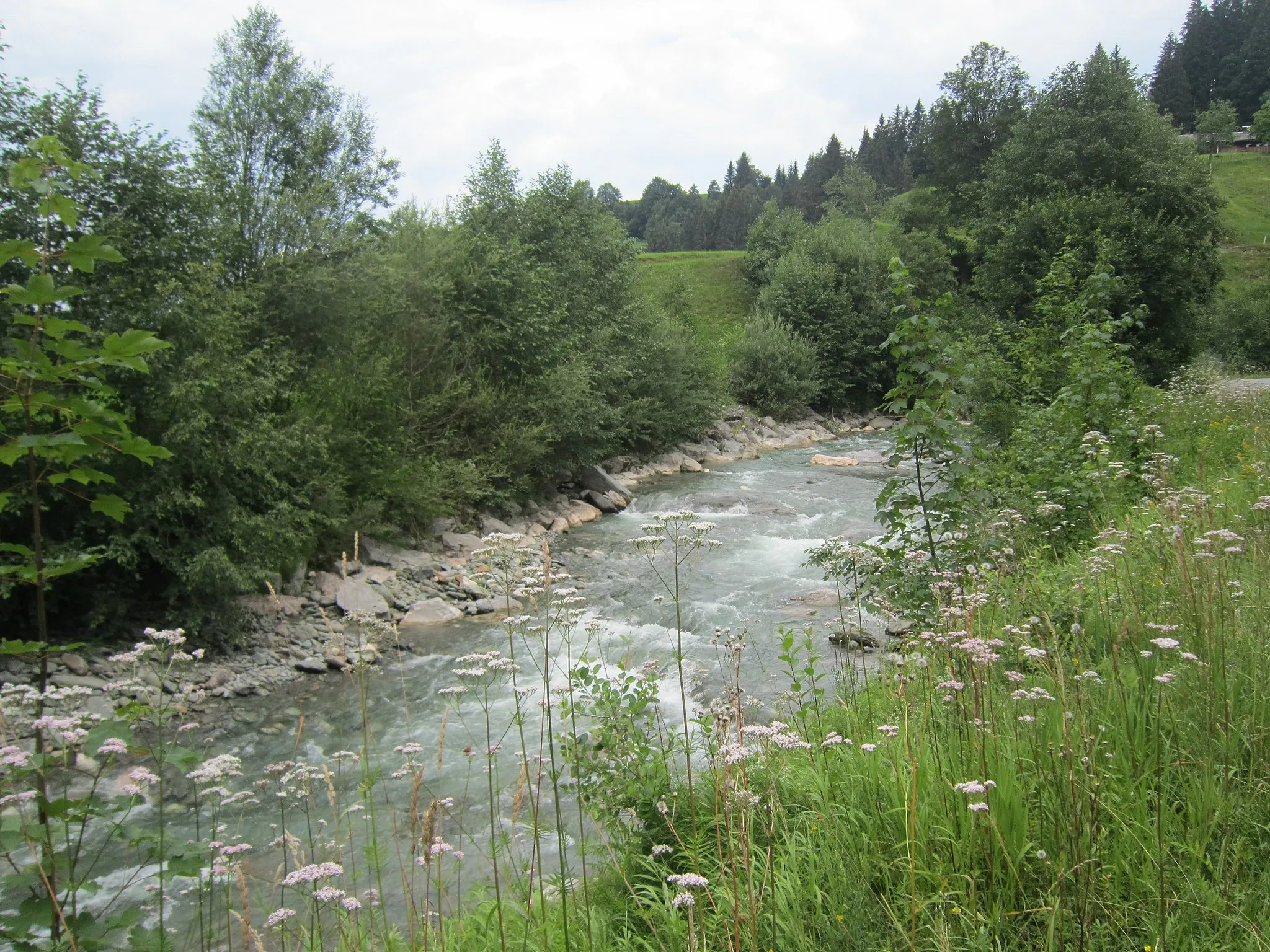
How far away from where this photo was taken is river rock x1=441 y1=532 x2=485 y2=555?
18.6 metres

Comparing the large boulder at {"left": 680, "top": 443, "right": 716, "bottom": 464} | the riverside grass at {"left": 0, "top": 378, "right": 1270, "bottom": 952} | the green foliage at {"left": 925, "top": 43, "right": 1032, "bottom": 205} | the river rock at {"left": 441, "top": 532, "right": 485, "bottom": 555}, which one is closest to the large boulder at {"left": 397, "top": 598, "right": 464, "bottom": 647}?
the river rock at {"left": 441, "top": 532, "right": 485, "bottom": 555}

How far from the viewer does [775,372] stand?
141ft

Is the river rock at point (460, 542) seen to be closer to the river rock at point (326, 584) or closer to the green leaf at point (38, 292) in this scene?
the river rock at point (326, 584)

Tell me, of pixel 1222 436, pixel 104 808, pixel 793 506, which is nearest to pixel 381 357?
pixel 793 506

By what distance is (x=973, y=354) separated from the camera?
1653 cm

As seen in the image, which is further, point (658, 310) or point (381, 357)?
point (658, 310)

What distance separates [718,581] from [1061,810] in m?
12.1

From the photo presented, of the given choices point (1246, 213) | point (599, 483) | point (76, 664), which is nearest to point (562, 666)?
point (76, 664)

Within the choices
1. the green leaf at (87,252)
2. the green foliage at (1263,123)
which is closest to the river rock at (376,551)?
the green leaf at (87,252)

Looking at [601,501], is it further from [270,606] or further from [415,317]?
[270,606]

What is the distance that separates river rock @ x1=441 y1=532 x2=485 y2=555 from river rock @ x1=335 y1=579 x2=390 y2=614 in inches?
139

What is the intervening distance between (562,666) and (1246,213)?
274ft

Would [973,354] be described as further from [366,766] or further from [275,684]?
[366,766]

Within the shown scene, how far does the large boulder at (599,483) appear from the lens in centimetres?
2527
